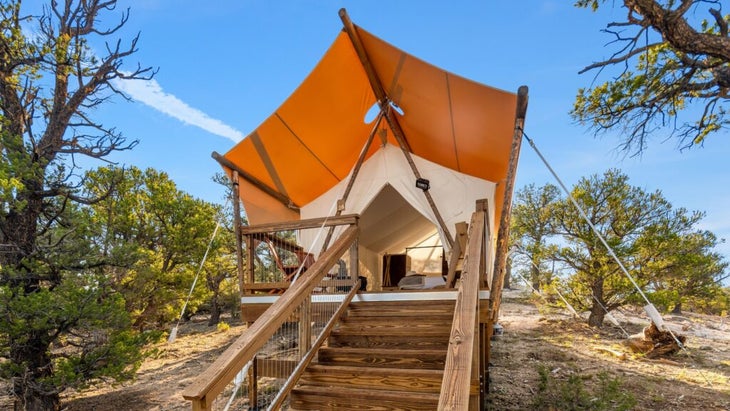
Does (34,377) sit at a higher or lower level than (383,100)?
lower

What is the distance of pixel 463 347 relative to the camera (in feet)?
5.86

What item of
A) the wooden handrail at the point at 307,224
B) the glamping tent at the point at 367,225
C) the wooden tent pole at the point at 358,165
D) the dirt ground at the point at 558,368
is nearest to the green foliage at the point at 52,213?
the dirt ground at the point at 558,368

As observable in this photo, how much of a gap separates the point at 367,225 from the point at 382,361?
15.9 feet

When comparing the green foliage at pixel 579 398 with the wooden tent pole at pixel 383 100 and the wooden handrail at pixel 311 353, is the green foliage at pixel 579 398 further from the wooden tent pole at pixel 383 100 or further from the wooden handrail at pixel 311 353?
the wooden handrail at pixel 311 353

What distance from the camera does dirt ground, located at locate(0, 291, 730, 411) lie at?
5.03 metres

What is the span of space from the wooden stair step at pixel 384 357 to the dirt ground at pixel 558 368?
2382 millimetres

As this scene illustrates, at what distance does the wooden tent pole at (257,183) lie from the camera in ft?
19.4

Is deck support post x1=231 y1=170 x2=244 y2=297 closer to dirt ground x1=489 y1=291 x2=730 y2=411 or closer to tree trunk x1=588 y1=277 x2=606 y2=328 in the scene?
dirt ground x1=489 y1=291 x2=730 y2=411

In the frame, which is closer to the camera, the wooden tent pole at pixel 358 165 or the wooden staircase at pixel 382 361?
the wooden staircase at pixel 382 361

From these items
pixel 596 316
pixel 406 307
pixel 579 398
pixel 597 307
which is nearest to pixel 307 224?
pixel 406 307

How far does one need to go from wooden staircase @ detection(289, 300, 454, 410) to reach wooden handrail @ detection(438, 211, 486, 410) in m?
0.48

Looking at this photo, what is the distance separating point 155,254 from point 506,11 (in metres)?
11.1

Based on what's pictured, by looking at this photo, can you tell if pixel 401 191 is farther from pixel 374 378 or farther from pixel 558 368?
pixel 558 368

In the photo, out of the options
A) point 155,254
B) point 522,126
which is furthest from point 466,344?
point 155,254
